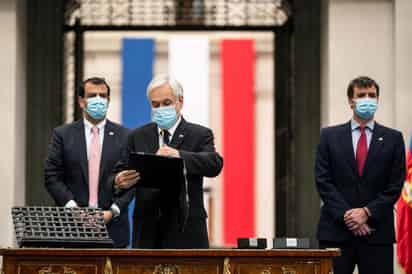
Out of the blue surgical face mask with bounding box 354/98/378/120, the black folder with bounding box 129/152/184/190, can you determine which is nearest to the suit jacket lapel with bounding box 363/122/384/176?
the blue surgical face mask with bounding box 354/98/378/120

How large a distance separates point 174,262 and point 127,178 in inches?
22.5

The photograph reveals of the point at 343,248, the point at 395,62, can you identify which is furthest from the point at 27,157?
the point at 343,248

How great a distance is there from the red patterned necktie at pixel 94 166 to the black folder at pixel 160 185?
3.15 ft

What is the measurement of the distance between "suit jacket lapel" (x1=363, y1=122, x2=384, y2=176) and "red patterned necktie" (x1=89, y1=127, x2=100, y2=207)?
169 cm

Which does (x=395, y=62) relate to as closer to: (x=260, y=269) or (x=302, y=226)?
(x=302, y=226)

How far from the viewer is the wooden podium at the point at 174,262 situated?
20.9 feet

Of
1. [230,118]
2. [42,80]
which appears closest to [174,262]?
[42,80]

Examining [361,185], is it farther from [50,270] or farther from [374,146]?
[50,270]

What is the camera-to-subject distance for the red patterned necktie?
25.9 feet

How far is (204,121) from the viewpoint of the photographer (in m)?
16.3

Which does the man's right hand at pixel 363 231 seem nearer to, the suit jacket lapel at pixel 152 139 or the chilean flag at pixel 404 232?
the chilean flag at pixel 404 232

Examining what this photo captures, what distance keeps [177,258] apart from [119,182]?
1.98 feet

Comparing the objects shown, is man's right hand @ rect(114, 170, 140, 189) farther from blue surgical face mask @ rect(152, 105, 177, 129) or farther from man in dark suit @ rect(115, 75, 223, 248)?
blue surgical face mask @ rect(152, 105, 177, 129)

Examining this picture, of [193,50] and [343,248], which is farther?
[193,50]
